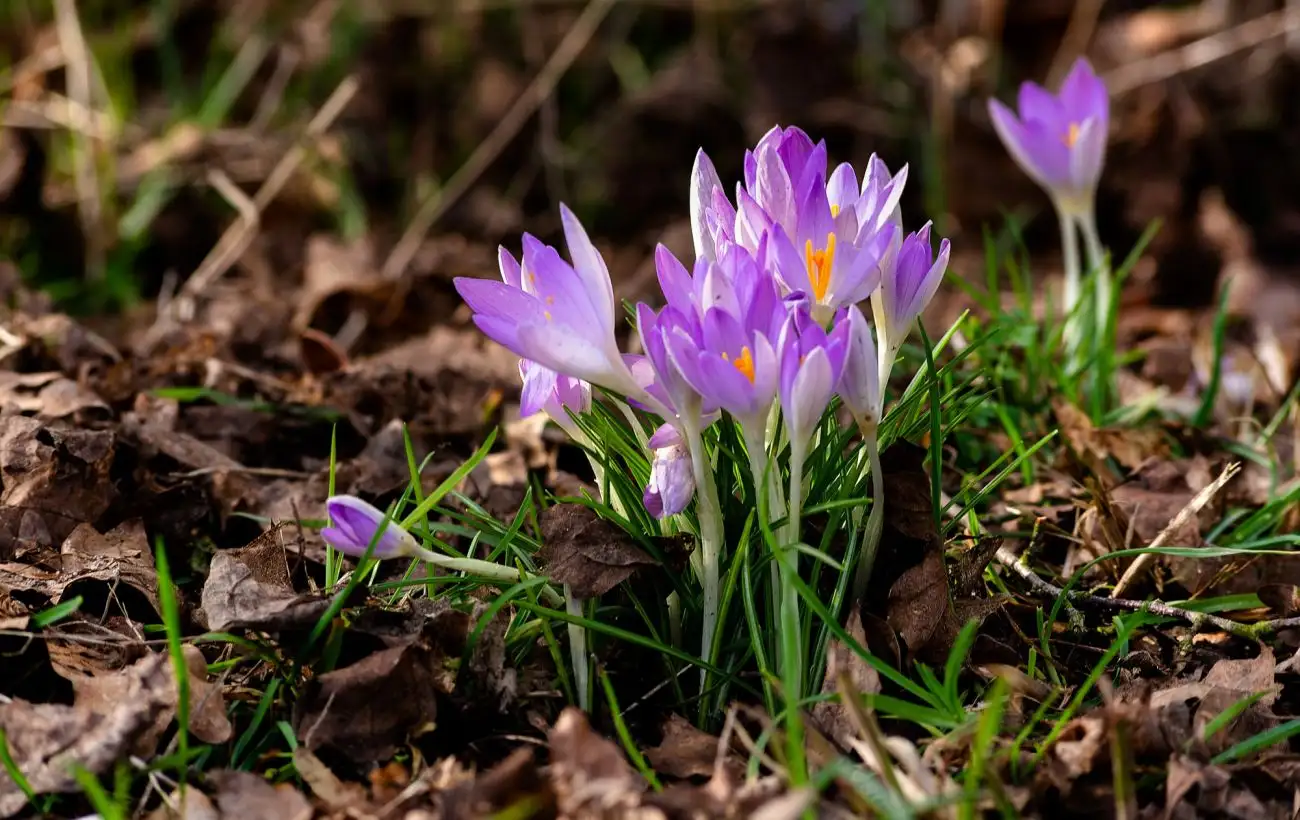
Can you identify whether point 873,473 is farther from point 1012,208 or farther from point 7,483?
point 1012,208

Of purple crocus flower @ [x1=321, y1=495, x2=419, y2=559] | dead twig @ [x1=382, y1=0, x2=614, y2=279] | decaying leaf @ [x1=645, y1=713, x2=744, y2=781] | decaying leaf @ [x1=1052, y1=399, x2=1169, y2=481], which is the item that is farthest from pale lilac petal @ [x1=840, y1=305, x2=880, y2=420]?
dead twig @ [x1=382, y1=0, x2=614, y2=279]

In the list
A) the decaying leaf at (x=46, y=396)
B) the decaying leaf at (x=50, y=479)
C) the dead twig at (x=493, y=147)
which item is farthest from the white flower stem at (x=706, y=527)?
the dead twig at (x=493, y=147)

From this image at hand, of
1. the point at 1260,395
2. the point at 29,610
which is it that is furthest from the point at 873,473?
the point at 1260,395

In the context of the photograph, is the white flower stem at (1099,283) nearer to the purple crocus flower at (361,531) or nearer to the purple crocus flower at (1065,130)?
the purple crocus flower at (1065,130)

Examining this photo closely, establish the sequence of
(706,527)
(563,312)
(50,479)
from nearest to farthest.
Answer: (563,312) → (706,527) → (50,479)

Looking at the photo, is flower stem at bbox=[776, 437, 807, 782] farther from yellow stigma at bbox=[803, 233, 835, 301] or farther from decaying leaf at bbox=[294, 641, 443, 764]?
decaying leaf at bbox=[294, 641, 443, 764]

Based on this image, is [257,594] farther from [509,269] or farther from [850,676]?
[850,676]

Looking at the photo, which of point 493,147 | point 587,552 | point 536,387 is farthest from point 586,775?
point 493,147
